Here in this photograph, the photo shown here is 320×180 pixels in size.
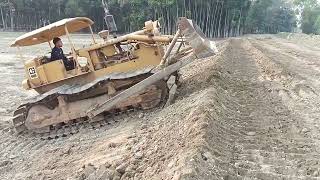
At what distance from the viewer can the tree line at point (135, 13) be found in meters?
51.0

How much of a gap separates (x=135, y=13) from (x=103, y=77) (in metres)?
42.2

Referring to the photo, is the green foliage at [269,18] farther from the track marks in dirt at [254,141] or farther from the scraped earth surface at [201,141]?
the track marks in dirt at [254,141]

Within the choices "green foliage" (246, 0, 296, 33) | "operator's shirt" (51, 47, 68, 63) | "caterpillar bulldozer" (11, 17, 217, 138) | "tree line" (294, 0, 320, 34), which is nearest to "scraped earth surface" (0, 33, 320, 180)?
"caterpillar bulldozer" (11, 17, 217, 138)

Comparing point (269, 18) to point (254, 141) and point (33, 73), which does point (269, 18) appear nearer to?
point (33, 73)

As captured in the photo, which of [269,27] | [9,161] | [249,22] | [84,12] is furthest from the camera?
[269,27]

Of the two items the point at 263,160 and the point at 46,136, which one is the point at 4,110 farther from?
the point at 263,160

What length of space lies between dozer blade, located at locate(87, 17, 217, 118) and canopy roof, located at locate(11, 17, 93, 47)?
6.79 feet

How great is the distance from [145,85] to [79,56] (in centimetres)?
196

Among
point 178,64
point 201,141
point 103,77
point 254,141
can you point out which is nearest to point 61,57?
point 103,77

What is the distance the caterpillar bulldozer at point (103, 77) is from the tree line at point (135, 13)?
3774 centimetres

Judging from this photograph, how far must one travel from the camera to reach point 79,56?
1142cm

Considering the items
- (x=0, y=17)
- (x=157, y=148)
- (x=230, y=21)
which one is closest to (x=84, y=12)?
(x=0, y=17)

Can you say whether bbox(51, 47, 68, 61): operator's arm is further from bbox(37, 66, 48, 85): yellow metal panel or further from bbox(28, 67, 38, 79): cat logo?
bbox(28, 67, 38, 79): cat logo

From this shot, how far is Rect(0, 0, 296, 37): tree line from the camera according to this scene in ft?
167
